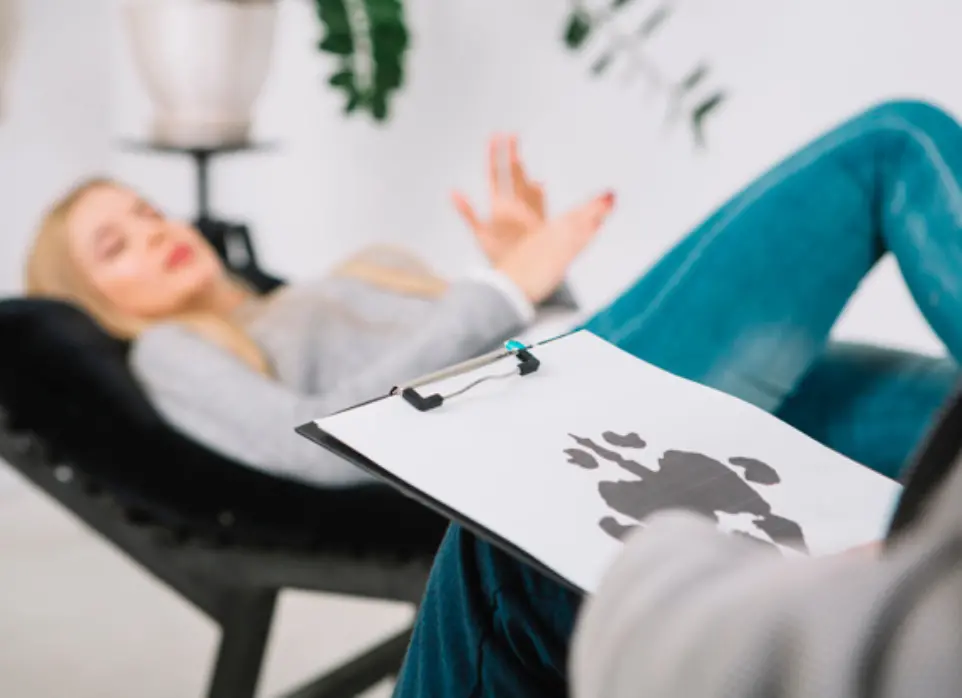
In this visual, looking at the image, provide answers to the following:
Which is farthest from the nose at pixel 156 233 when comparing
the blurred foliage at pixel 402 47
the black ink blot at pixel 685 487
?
the black ink blot at pixel 685 487

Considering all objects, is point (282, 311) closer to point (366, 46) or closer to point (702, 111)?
point (366, 46)

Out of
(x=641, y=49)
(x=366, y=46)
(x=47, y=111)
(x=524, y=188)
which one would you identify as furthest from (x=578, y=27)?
(x=47, y=111)

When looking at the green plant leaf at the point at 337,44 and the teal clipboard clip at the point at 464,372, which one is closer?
the teal clipboard clip at the point at 464,372

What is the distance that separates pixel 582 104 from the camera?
68.3 inches

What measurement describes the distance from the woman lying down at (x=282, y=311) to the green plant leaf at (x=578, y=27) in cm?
53

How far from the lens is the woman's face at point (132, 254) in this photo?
1.15 m

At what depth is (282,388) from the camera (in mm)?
972

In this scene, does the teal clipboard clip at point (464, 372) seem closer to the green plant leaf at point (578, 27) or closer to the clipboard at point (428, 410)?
the clipboard at point (428, 410)

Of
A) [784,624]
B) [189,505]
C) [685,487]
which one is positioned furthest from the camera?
→ [189,505]

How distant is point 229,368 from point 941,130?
2.33 feet

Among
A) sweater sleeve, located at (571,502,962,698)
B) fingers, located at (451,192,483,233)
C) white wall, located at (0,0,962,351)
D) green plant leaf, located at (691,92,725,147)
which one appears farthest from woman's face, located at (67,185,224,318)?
sweater sleeve, located at (571,502,962,698)

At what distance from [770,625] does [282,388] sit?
780 millimetres

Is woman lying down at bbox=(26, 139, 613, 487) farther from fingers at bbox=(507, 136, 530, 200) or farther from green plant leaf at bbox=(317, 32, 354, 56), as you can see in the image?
green plant leaf at bbox=(317, 32, 354, 56)

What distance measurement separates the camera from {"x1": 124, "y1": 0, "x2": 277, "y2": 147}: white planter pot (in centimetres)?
153
